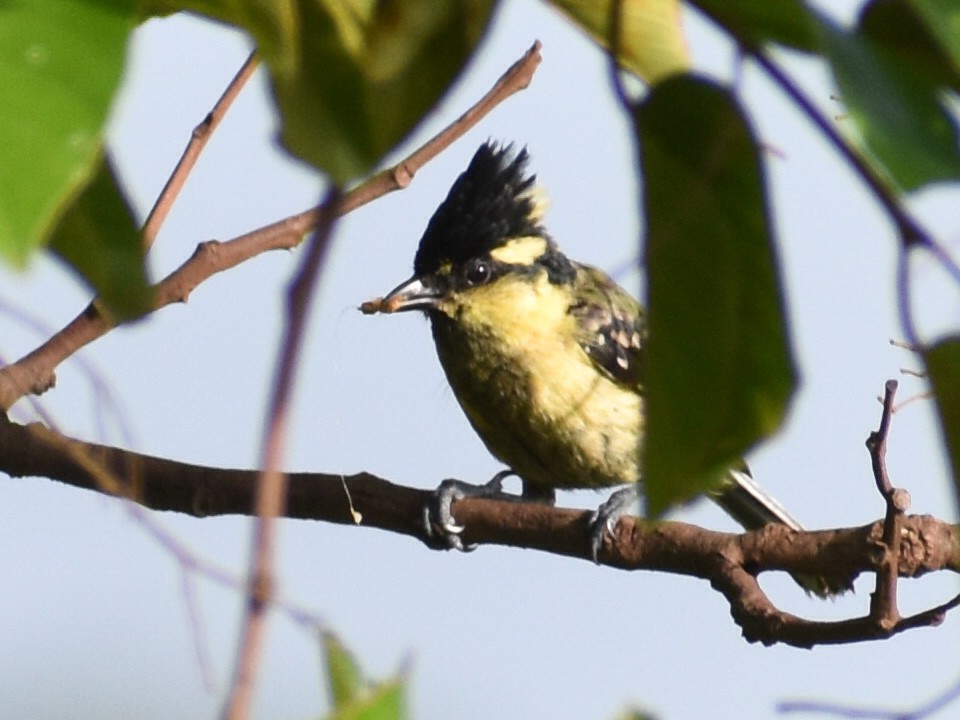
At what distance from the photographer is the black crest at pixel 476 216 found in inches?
148

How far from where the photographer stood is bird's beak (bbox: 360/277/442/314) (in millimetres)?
3745

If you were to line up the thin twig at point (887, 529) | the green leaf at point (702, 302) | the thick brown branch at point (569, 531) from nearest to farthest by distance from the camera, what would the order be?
the green leaf at point (702, 302) → the thin twig at point (887, 529) → the thick brown branch at point (569, 531)

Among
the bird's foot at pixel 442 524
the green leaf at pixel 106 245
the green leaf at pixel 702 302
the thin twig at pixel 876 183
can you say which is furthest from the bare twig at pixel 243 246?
the thin twig at pixel 876 183

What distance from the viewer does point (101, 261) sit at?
87 centimetres

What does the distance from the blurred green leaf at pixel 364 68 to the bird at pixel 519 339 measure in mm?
2868

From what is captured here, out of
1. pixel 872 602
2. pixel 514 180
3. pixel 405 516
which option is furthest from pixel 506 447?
pixel 872 602

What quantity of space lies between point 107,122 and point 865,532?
60.8 inches

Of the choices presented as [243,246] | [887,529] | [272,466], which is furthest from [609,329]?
[272,466]

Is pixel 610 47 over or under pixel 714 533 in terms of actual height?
under

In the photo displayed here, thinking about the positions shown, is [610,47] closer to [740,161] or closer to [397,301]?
[740,161]

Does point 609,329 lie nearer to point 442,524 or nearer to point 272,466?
point 442,524

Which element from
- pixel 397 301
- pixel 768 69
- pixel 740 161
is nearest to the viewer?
→ pixel 768 69

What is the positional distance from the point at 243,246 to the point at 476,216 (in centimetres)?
171

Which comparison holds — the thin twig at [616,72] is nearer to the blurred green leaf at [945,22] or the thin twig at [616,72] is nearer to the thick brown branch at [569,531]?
the blurred green leaf at [945,22]
